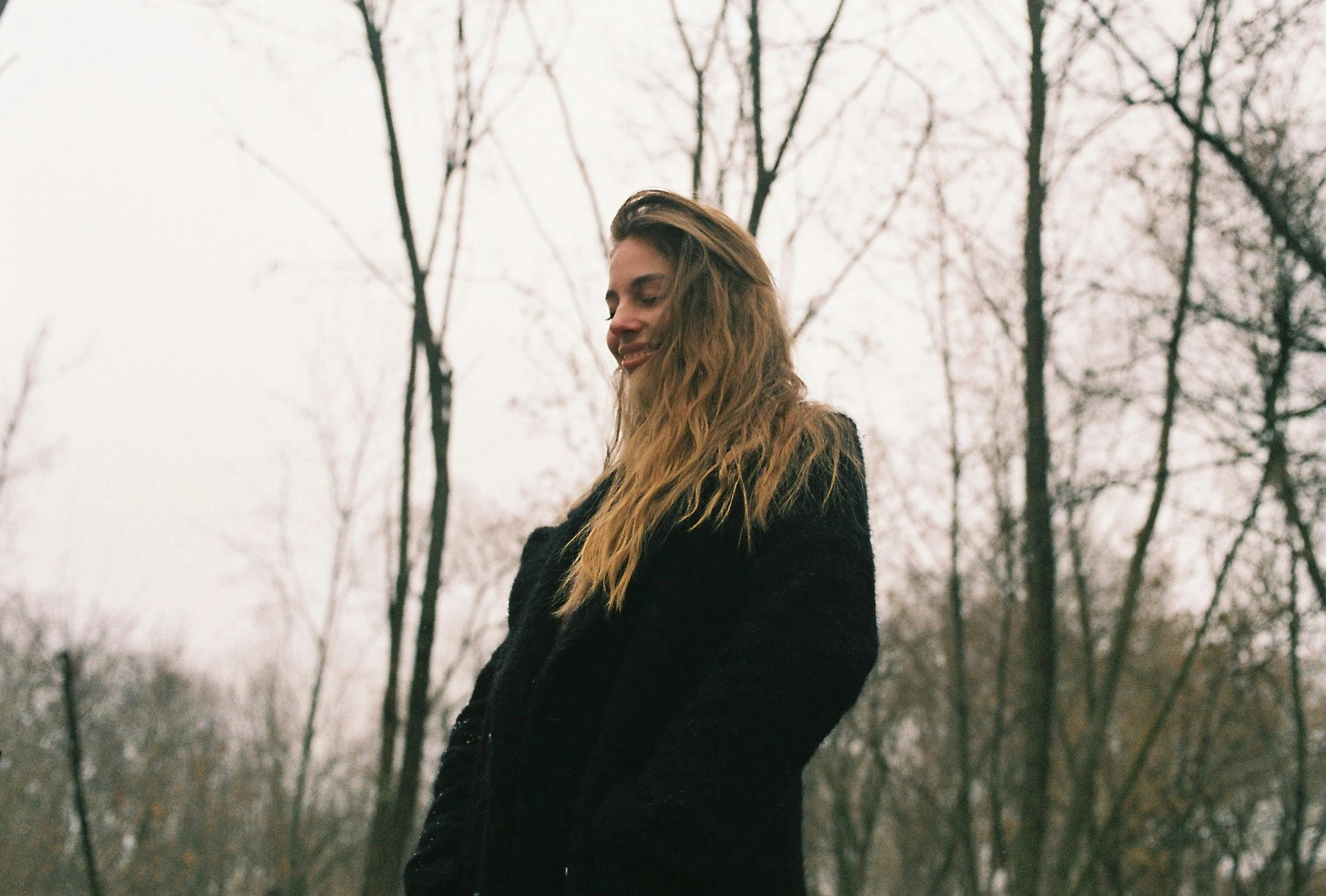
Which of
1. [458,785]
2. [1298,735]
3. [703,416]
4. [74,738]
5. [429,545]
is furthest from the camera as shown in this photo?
[1298,735]

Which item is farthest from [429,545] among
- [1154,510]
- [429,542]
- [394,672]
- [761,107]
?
[1154,510]

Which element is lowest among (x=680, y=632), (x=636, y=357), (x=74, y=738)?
(x=680, y=632)

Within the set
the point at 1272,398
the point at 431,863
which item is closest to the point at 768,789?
the point at 431,863

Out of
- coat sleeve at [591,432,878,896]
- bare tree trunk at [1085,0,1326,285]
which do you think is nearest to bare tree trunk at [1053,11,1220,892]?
bare tree trunk at [1085,0,1326,285]

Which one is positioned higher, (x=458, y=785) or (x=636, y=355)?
(x=636, y=355)

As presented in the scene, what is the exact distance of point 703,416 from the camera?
1958 millimetres

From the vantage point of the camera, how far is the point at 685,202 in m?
2.15

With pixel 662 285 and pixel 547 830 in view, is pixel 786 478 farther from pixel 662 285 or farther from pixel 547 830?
pixel 547 830

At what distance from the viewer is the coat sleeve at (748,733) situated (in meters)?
1.51

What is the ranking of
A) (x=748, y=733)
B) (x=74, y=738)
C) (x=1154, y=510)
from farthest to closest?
1. (x=1154, y=510)
2. (x=74, y=738)
3. (x=748, y=733)

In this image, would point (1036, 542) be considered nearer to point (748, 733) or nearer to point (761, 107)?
point (761, 107)

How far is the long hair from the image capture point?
5.87ft

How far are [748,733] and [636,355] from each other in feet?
2.73

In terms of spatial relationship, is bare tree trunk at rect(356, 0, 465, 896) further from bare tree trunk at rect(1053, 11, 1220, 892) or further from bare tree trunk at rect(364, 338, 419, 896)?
bare tree trunk at rect(1053, 11, 1220, 892)
